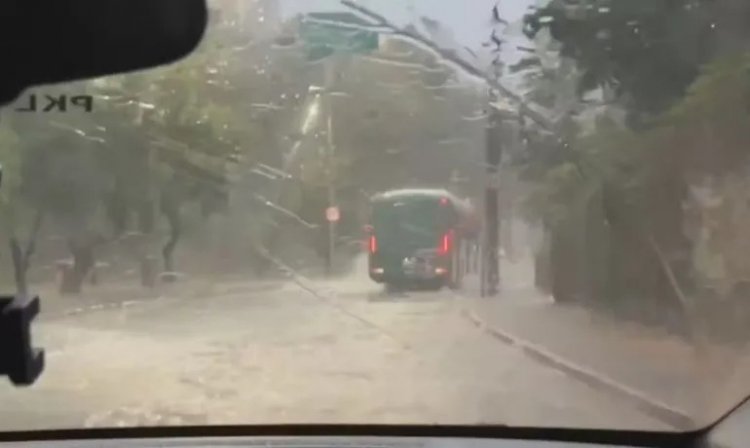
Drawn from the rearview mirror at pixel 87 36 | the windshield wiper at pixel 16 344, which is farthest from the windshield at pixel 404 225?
the rearview mirror at pixel 87 36

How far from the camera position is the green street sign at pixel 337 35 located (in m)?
3.06

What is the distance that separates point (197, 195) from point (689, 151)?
4.54 feet

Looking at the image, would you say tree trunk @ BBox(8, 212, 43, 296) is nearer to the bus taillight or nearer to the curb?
the bus taillight

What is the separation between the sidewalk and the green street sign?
753 millimetres

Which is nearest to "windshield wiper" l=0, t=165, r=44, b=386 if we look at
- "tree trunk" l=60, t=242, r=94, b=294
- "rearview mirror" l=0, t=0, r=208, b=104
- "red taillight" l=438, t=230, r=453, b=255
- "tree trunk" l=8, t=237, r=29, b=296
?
"rearview mirror" l=0, t=0, r=208, b=104

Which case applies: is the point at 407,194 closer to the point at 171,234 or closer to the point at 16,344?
the point at 171,234

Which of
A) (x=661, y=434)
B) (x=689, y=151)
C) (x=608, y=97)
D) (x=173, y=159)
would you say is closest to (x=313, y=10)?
(x=173, y=159)

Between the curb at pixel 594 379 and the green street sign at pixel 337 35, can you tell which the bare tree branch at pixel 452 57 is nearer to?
the green street sign at pixel 337 35

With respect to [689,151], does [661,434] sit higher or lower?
lower

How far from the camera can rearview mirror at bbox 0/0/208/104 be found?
1193 millimetres

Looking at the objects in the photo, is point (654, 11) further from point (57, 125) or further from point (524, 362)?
point (57, 125)

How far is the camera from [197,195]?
A: 316cm

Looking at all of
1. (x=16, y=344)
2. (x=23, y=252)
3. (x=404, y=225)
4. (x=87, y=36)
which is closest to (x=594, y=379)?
(x=404, y=225)

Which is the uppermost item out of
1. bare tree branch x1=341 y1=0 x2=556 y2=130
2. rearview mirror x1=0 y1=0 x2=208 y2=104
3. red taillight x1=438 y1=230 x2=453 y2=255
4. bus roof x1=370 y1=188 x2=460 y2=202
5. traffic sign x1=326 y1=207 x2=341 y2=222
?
bare tree branch x1=341 y1=0 x2=556 y2=130
